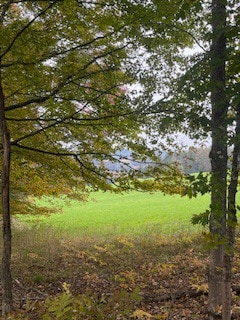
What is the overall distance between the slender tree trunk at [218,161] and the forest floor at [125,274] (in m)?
0.78

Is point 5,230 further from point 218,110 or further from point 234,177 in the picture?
point 218,110

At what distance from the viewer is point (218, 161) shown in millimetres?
4332

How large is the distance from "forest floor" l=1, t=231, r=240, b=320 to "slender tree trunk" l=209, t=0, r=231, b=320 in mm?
781

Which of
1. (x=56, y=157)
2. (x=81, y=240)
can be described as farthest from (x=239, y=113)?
(x=81, y=240)

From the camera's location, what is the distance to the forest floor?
580cm

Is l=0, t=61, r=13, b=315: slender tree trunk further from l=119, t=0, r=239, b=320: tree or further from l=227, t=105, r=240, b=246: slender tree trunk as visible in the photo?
l=227, t=105, r=240, b=246: slender tree trunk

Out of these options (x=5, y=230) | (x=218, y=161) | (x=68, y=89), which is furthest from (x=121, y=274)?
(x=68, y=89)

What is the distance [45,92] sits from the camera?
5.41 metres

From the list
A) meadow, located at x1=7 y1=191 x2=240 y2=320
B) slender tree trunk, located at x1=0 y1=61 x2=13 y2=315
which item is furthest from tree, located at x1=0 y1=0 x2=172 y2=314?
meadow, located at x1=7 y1=191 x2=240 y2=320

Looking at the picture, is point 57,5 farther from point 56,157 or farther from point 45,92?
point 56,157

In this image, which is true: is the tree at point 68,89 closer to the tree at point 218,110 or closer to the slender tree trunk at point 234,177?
the tree at point 218,110

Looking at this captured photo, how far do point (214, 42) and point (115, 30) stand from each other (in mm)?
1674

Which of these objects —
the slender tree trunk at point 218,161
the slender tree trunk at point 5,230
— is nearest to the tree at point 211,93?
the slender tree trunk at point 218,161

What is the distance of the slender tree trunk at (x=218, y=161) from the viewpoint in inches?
123
